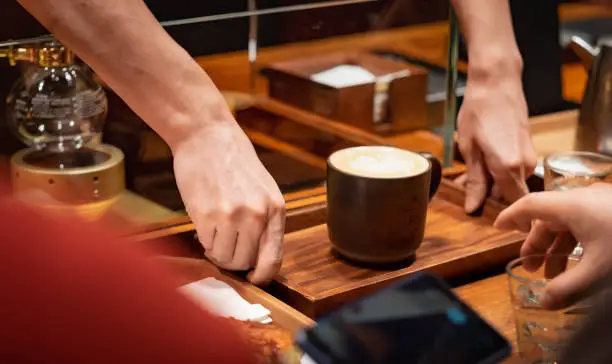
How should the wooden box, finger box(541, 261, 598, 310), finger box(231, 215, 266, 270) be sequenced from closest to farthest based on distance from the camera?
1. finger box(541, 261, 598, 310)
2. finger box(231, 215, 266, 270)
3. the wooden box

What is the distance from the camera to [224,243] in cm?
117

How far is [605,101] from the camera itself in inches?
68.1

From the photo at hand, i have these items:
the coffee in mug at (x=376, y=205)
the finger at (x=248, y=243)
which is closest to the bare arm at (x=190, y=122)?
the finger at (x=248, y=243)

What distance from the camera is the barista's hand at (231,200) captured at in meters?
1.15

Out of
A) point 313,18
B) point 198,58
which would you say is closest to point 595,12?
point 313,18

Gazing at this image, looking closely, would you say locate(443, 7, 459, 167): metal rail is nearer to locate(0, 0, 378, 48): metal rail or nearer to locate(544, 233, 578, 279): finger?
locate(0, 0, 378, 48): metal rail

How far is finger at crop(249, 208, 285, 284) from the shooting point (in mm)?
1172

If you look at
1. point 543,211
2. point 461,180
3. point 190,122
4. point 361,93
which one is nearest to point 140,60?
point 190,122

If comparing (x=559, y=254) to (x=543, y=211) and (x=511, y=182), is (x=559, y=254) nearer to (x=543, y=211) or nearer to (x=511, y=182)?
(x=543, y=211)

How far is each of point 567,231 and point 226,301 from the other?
16.7 inches

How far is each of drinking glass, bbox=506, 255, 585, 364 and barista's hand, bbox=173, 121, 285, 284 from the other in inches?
11.9

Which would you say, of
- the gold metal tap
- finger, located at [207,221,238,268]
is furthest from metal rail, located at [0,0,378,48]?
finger, located at [207,221,238,268]

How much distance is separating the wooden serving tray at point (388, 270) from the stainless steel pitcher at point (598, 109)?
371 mm

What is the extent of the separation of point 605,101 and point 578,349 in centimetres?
133
